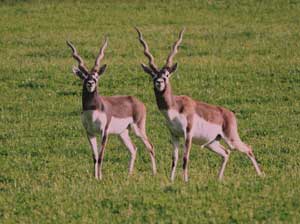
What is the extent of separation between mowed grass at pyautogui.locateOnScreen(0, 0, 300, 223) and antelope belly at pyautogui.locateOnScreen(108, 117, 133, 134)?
69 cm

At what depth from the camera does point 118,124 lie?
1560 centimetres

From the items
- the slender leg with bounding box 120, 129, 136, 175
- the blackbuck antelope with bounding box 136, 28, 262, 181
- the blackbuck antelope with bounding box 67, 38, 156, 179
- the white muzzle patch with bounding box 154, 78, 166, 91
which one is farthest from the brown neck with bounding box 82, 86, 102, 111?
the slender leg with bounding box 120, 129, 136, 175

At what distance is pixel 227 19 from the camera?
118 feet

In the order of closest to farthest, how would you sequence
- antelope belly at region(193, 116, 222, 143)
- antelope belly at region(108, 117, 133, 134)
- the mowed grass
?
the mowed grass < antelope belly at region(193, 116, 222, 143) < antelope belly at region(108, 117, 133, 134)

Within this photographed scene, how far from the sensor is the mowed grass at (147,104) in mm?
11836

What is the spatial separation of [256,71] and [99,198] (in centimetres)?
1529

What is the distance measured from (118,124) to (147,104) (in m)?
7.78

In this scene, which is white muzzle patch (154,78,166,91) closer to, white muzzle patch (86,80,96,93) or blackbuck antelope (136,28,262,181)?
blackbuck antelope (136,28,262,181)

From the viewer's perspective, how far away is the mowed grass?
38.8ft

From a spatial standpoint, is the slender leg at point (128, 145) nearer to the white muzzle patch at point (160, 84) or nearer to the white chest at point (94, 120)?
the white chest at point (94, 120)

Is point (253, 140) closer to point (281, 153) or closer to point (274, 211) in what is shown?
point (281, 153)

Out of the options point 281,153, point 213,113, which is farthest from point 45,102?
point 213,113

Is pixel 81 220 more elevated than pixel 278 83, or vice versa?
pixel 81 220

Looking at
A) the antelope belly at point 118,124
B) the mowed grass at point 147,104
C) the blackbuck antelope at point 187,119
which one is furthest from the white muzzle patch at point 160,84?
the antelope belly at point 118,124
